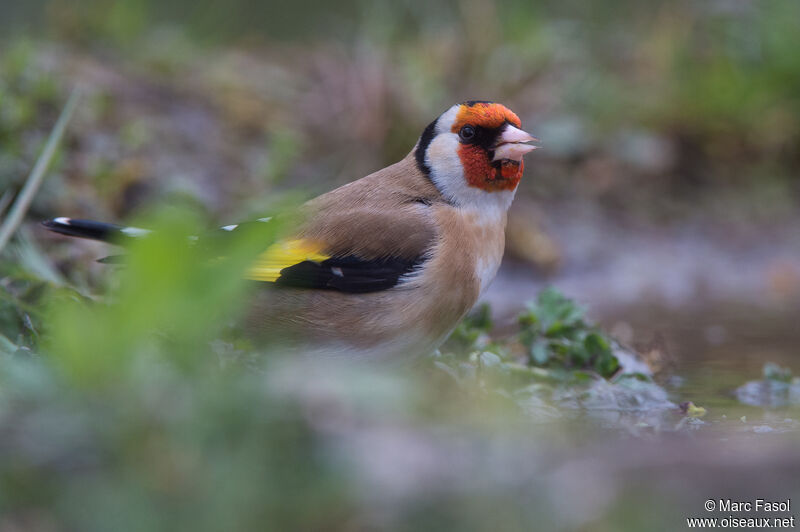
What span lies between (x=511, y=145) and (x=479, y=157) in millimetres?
122

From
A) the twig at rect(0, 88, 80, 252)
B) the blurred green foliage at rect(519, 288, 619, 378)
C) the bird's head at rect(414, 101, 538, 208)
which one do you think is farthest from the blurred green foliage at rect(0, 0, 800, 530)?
the bird's head at rect(414, 101, 538, 208)

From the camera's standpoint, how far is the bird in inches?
128

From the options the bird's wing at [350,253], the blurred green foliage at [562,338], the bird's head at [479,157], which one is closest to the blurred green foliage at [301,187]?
the blurred green foliage at [562,338]

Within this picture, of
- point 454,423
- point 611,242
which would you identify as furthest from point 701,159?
point 454,423

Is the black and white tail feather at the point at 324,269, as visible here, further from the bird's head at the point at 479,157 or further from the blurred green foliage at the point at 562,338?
the blurred green foliage at the point at 562,338

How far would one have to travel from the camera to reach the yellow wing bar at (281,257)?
10.8 ft

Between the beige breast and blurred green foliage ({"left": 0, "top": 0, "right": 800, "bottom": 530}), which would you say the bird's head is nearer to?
the beige breast

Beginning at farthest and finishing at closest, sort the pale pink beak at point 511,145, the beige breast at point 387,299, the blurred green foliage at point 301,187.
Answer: the pale pink beak at point 511,145, the beige breast at point 387,299, the blurred green foliage at point 301,187

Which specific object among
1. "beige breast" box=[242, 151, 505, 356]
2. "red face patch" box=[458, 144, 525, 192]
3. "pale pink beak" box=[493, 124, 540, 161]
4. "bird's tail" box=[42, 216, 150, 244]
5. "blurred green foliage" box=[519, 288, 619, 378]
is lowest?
"blurred green foliage" box=[519, 288, 619, 378]

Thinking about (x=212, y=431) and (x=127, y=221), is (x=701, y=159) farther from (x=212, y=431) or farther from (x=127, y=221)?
(x=212, y=431)

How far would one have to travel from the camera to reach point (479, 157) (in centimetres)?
360

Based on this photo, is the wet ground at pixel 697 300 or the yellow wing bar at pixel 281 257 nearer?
the yellow wing bar at pixel 281 257

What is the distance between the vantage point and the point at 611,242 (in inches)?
236

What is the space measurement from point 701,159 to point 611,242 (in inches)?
43.2
